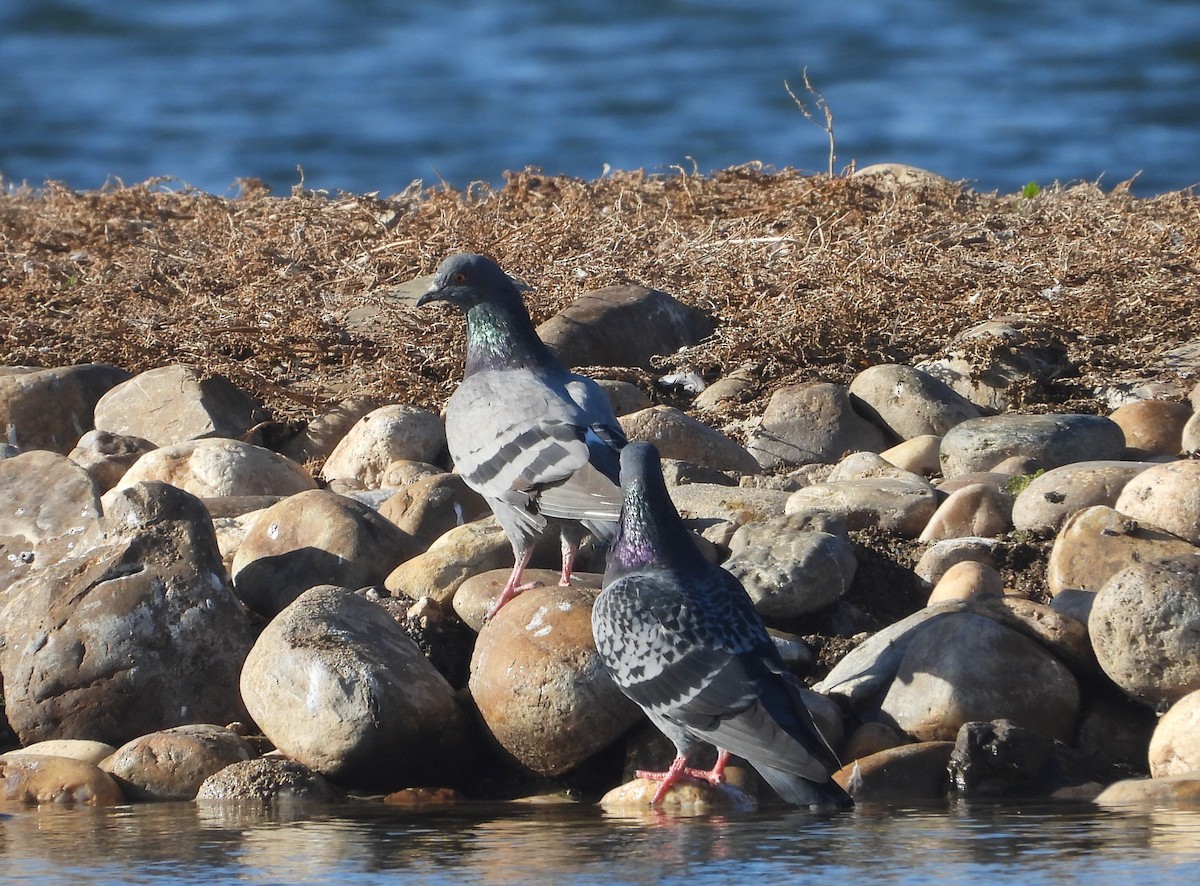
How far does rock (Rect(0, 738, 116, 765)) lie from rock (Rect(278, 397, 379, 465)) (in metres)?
2.63

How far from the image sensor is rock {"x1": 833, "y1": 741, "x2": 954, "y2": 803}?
189 inches

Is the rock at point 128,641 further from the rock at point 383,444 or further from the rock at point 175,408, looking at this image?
the rock at point 175,408

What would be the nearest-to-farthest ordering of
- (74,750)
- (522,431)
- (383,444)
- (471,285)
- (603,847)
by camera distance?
(603,847), (74,750), (522,431), (471,285), (383,444)

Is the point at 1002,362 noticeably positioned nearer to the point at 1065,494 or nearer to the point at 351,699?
the point at 1065,494

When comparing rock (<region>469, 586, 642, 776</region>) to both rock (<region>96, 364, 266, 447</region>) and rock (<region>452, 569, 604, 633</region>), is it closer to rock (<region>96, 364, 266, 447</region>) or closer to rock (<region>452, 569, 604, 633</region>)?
rock (<region>452, 569, 604, 633</region>)

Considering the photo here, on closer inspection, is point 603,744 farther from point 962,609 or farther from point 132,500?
point 132,500

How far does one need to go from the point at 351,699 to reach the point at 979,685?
1891mm

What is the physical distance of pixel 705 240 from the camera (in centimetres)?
959

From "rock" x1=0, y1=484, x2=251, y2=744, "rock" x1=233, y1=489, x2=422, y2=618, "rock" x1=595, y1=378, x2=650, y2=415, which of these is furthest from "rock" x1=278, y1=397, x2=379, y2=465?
"rock" x1=0, y1=484, x2=251, y2=744

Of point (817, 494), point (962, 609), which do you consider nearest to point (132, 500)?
point (817, 494)

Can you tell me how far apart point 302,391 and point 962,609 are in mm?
4137

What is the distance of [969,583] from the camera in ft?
18.1

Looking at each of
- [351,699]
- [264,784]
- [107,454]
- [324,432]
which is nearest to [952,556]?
[351,699]

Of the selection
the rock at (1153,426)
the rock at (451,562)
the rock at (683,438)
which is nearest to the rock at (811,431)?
the rock at (683,438)
